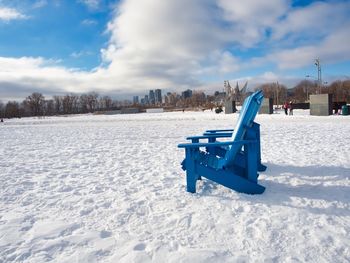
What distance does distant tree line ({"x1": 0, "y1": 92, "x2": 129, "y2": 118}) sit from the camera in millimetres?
99312

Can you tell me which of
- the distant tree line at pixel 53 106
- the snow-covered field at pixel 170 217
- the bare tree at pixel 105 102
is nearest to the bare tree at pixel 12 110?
the distant tree line at pixel 53 106

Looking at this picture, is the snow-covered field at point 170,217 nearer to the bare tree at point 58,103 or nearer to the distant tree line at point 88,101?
the distant tree line at point 88,101

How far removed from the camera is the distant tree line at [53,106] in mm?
99312

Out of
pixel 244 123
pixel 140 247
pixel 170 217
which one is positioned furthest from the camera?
pixel 244 123

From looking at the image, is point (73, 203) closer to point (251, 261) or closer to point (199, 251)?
point (199, 251)

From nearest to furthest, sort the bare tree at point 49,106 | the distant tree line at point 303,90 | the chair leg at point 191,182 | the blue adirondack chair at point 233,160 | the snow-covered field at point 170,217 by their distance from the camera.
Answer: the snow-covered field at point 170,217, the blue adirondack chair at point 233,160, the chair leg at point 191,182, the distant tree line at point 303,90, the bare tree at point 49,106

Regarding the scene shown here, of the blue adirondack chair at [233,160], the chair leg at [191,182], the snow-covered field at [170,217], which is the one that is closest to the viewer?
the snow-covered field at [170,217]

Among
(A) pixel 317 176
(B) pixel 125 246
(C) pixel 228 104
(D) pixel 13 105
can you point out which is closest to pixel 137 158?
(A) pixel 317 176

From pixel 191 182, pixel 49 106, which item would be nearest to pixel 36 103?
pixel 49 106

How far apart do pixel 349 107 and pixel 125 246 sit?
2687 cm

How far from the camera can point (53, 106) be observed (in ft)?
379

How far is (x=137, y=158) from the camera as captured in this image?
7754 millimetres

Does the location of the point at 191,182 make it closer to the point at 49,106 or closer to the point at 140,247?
the point at 140,247

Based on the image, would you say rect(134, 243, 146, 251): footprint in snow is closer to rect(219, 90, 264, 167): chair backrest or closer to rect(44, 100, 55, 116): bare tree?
rect(219, 90, 264, 167): chair backrest
